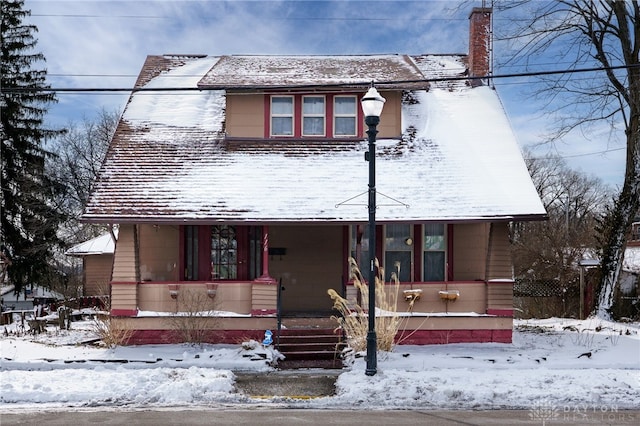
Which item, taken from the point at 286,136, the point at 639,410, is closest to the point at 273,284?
the point at 286,136

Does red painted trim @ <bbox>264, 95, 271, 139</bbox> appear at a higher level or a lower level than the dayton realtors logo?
higher

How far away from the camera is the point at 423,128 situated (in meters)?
18.1

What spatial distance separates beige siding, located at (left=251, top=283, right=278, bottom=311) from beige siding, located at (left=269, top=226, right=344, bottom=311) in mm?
2479

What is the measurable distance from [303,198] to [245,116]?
11.6 ft

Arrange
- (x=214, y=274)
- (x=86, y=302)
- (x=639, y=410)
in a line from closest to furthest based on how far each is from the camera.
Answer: (x=639, y=410) → (x=214, y=274) → (x=86, y=302)

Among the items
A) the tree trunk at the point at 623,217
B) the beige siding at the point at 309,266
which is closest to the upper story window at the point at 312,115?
the beige siding at the point at 309,266

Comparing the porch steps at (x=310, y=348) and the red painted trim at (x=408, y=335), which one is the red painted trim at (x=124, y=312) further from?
the porch steps at (x=310, y=348)

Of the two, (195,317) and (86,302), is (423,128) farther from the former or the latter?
(86,302)

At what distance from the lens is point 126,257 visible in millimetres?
15031

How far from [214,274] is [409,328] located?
5417 mm

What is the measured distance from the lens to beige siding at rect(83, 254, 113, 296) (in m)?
33.2

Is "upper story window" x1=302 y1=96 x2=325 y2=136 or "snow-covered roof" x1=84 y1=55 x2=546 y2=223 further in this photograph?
"upper story window" x1=302 y1=96 x2=325 y2=136

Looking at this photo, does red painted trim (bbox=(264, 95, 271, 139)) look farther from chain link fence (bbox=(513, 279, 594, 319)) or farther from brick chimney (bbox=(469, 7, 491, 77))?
chain link fence (bbox=(513, 279, 594, 319))

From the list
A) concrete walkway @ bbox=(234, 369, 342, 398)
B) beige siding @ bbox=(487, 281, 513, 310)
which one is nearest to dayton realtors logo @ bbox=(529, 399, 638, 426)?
concrete walkway @ bbox=(234, 369, 342, 398)
